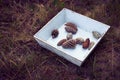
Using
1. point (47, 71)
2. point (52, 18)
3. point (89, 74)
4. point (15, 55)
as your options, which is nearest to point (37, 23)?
point (52, 18)

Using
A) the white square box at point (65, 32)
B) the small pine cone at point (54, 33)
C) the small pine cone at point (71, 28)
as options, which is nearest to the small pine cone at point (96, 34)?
the white square box at point (65, 32)

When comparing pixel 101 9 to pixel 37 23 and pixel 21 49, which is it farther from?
pixel 21 49

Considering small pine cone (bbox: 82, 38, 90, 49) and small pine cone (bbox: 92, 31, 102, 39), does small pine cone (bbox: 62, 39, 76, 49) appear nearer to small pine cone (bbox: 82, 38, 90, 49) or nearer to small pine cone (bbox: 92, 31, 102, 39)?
small pine cone (bbox: 82, 38, 90, 49)

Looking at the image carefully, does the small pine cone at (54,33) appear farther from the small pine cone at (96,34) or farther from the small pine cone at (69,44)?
the small pine cone at (96,34)

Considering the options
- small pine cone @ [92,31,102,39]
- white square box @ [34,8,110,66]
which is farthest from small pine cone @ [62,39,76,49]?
small pine cone @ [92,31,102,39]

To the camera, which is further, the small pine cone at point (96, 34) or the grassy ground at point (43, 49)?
the small pine cone at point (96, 34)

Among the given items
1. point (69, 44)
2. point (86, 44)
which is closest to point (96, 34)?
point (86, 44)
